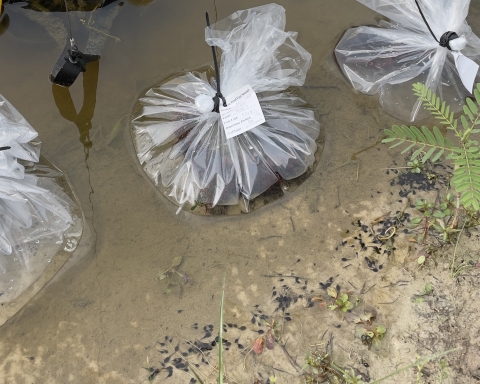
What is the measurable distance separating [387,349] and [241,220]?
0.68m

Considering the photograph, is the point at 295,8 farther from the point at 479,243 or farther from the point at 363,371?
the point at 363,371

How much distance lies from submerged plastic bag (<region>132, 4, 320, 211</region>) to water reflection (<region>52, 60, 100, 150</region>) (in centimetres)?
23

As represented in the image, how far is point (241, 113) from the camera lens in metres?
1.64

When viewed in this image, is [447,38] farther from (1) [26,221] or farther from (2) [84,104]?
(1) [26,221]

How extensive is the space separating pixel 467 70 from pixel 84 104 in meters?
1.53

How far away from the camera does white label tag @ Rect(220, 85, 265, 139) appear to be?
5.34 ft

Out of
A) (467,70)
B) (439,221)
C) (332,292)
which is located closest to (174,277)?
(332,292)

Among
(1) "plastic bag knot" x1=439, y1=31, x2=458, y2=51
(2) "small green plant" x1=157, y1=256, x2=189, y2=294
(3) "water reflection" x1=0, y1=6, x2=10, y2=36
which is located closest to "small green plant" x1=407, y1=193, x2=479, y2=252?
(1) "plastic bag knot" x1=439, y1=31, x2=458, y2=51

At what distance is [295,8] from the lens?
6.92ft

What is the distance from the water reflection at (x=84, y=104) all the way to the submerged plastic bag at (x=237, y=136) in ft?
0.77

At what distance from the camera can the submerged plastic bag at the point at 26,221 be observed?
1.61m

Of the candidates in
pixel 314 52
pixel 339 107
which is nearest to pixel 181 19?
pixel 314 52

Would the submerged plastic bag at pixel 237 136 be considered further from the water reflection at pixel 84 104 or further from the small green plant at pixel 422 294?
the small green plant at pixel 422 294

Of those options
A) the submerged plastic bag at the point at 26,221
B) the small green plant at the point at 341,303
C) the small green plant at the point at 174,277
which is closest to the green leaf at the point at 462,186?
the small green plant at the point at 341,303
